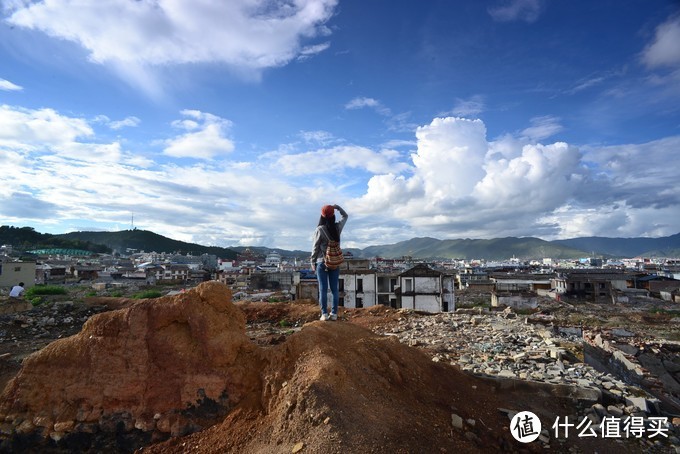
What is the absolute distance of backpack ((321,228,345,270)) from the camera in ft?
25.6

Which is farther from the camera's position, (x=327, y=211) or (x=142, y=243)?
(x=142, y=243)

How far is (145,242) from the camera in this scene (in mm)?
152000

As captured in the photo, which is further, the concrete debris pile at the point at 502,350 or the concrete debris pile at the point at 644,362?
the concrete debris pile at the point at 644,362

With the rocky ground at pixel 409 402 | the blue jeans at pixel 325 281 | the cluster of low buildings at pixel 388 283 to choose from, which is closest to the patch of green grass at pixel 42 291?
the cluster of low buildings at pixel 388 283

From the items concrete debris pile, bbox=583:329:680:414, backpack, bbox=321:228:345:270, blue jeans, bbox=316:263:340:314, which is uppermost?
backpack, bbox=321:228:345:270

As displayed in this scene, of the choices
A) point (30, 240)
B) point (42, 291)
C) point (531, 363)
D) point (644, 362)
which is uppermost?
point (30, 240)

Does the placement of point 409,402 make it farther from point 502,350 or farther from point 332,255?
point 502,350

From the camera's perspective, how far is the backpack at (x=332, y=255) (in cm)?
781

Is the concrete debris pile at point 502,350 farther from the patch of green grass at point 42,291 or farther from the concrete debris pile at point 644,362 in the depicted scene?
the patch of green grass at point 42,291

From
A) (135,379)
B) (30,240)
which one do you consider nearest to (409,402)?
(135,379)

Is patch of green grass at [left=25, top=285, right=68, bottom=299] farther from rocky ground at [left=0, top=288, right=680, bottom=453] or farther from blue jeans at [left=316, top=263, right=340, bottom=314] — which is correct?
blue jeans at [left=316, top=263, right=340, bottom=314]

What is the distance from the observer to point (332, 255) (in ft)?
25.8

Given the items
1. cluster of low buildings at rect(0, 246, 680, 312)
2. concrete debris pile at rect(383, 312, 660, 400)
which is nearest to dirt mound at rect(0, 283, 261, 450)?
concrete debris pile at rect(383, 312, 660, 400)

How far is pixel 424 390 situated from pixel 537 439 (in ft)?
5.36
